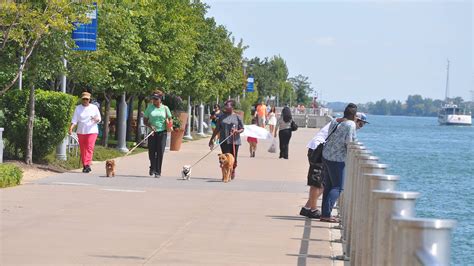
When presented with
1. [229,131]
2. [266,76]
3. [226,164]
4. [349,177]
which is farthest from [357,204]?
[266,76]

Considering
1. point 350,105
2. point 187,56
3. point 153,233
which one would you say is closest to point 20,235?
point 153,233

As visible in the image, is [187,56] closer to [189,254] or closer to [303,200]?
[303,200]

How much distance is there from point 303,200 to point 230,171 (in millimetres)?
3505

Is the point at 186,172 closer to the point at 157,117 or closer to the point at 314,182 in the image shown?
the point at 157,117

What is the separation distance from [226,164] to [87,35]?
3.96m

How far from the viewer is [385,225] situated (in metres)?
6.32

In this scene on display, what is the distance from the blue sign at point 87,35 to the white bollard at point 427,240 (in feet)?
56.9

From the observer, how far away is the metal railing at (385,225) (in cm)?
404

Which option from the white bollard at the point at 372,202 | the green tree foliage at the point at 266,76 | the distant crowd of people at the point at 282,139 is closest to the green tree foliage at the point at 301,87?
the green tree foliage at the point at 266,76

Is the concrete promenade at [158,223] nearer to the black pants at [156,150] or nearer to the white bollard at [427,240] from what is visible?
the black pants at [156,150]

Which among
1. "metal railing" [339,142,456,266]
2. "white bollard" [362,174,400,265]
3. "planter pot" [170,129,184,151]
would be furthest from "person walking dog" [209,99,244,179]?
"white bollard" [362,174,400,265]

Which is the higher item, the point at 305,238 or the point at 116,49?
the point at 116,49

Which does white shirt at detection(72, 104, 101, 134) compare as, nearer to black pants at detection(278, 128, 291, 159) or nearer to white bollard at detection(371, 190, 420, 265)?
black pants at detection(278, 128, 291, 159)

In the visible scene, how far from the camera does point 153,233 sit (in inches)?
478
